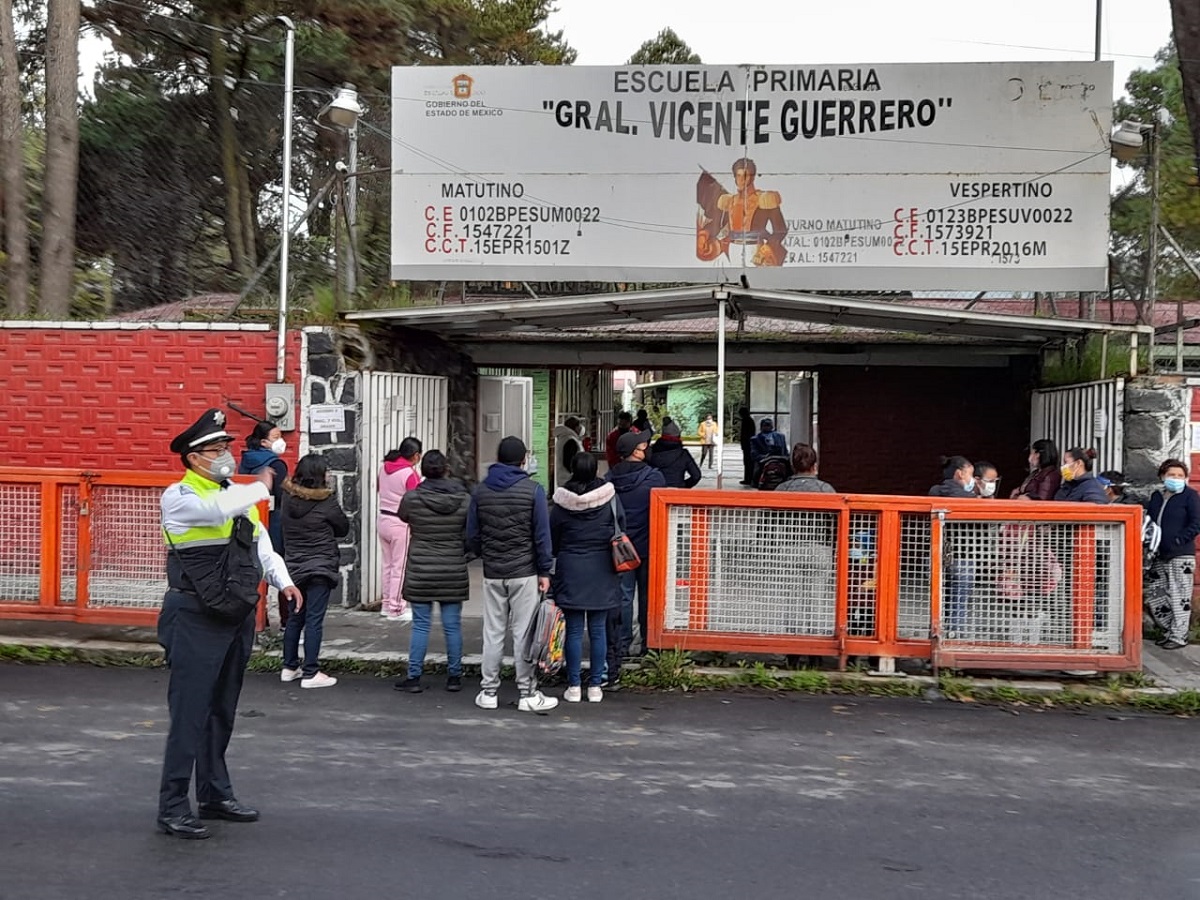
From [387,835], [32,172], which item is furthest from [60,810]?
[32,172]

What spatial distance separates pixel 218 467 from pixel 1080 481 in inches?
252

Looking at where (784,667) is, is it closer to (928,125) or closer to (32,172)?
(928,125)

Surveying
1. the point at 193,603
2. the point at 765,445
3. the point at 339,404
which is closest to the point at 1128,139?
the point at 339,404

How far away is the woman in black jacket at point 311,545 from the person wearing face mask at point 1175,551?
20.5 ft

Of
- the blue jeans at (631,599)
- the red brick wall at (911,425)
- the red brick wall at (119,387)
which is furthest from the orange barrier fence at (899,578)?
the red brick wall at (911,425)

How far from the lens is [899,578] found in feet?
27.5

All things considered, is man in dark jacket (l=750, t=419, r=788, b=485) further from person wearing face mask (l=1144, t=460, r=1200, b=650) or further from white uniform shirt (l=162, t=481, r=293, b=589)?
white uniform shirt (l=162, t=481, r=293, b=589)

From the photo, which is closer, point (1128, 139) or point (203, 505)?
point (203, 505)

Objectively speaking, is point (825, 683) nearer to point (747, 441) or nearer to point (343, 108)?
point (343, 108)

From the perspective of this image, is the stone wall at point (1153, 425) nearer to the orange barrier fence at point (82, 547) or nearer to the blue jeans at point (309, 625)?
the blue jeans at point (309, 625)

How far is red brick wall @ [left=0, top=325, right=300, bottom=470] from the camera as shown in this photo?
10.8 meters

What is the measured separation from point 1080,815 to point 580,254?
702cm

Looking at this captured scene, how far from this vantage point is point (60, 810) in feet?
18.0

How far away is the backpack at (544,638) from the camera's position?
303 inches
